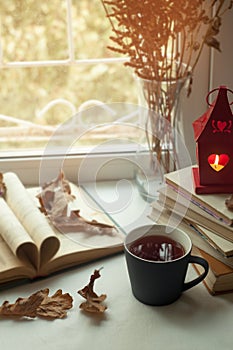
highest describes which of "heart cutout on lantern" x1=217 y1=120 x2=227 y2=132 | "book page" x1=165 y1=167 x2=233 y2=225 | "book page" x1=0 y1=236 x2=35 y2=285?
"heart cutout on lantern" x1=217 y1=120 x2=227 y2=132

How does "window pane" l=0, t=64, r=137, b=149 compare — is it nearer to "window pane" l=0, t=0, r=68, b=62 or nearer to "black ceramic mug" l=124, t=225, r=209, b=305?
"window pane" l=0, t=0, r=68, b=62

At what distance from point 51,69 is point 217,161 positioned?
579 mm

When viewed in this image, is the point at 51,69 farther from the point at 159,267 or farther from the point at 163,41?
the point at 159,267

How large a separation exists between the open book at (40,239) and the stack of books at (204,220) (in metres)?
0.11

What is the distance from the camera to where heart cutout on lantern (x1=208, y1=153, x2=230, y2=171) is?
960 millimetres

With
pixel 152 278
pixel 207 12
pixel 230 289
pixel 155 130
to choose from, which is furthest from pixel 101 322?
pixel 207 12

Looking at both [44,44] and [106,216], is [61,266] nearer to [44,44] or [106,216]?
[106,216]

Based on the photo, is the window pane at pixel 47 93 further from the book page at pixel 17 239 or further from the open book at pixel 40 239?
the book page at pixel 17 239

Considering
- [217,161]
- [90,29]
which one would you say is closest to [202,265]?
[217,161]

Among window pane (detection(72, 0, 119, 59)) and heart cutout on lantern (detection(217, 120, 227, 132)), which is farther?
window pane (detection(72, 0, 119, 59))

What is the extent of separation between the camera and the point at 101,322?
0.86 meters

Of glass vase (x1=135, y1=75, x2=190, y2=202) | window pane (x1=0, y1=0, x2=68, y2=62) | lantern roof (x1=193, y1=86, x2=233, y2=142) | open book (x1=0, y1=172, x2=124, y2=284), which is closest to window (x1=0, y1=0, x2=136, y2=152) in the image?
window pane (x1=0, y1=0, x2=68, y2=62)

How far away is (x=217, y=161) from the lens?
38.1 inches

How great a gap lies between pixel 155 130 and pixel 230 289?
0.36m
